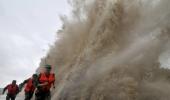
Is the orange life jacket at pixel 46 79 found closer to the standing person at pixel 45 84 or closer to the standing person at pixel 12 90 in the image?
the standing person at pixel 45 84

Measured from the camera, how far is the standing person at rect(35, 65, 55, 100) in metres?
14.8

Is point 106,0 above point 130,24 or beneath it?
above

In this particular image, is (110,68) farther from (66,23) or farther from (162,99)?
(66,23)

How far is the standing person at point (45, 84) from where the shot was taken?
48.5ft

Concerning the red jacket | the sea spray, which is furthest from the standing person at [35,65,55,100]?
the red jacket

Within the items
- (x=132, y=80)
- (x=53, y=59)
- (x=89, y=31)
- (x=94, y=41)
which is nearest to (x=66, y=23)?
(x=53, y=59)

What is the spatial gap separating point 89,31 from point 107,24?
95.7 inches

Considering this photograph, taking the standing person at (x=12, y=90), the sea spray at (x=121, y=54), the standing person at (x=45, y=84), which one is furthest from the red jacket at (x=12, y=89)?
the standing person at (x=45, y=84)

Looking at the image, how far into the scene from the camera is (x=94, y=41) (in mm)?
20781

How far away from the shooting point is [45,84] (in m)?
14.8

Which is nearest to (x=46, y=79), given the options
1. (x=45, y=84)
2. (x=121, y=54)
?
(x=45, y=84)

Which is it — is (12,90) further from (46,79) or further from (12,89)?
(46,79)

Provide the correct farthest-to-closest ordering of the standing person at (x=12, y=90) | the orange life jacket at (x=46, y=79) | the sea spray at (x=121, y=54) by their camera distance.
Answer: the standing person at (x=12, y=90)
the sea spray at (x=121, y=54)
the orange life jacket at (x=46, y=79)

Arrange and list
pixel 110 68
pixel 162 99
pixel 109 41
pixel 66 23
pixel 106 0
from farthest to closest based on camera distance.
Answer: pixel 66 23 → pixel 106 0 → pixel 109 41 → pixel 110 68 → pixel 162 99
